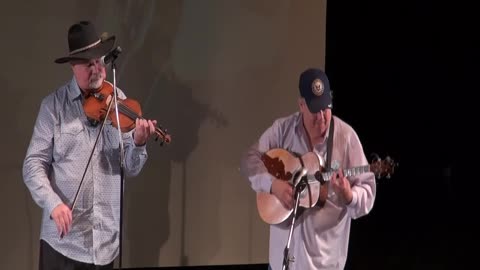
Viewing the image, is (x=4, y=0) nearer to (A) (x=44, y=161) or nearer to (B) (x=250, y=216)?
(A) (x=44, y=161)

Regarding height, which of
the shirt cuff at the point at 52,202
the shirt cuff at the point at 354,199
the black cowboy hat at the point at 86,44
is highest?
the black cowboy hat at the point at 86,44

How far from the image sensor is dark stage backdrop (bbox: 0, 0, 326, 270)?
3.94 metres

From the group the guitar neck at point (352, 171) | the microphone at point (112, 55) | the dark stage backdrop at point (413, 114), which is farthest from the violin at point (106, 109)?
the dark stage backdrop at point (413, 114)

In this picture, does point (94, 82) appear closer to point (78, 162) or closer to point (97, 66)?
point (97, 66)

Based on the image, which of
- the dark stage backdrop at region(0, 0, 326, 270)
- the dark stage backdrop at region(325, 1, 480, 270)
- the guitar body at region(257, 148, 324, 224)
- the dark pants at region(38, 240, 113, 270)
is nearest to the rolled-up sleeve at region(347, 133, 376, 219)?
the guitar body at region(257, 148, 324, 224)

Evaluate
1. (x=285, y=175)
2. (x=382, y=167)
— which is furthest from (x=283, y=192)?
(x=382, y=167)

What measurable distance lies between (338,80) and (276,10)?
0.99 metres

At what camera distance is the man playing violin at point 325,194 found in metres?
2.90

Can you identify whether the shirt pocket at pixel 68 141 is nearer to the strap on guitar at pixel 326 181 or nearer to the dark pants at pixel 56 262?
the dark pants at pixel 56 262

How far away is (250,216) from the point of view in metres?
4.47

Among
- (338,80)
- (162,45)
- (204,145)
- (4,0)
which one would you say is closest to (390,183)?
(338,80)

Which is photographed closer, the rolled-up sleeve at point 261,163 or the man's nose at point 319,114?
the man's nose at point 319,114

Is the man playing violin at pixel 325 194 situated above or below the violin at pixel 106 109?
below

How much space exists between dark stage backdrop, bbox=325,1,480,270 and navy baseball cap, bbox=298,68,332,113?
2.19 m
